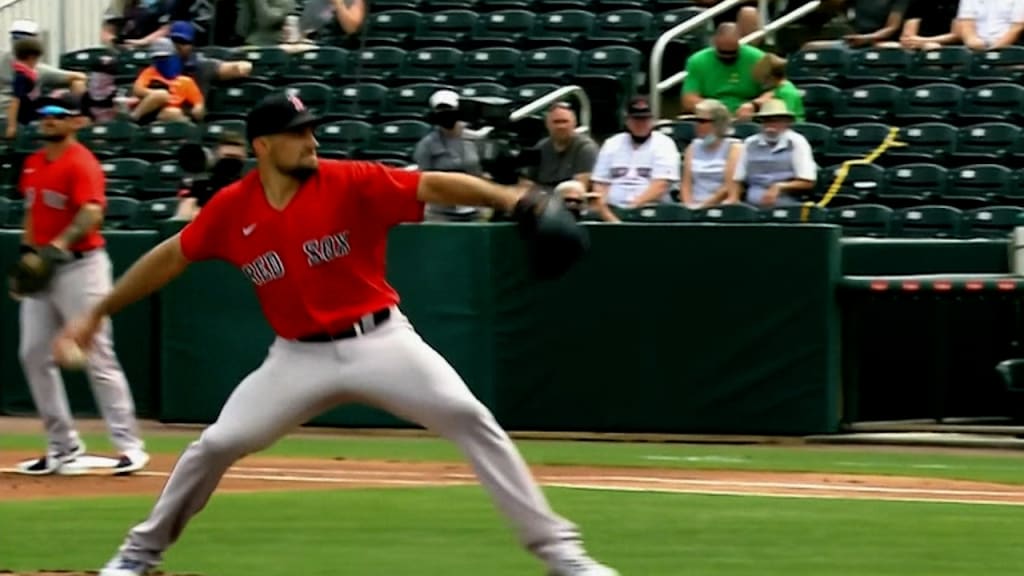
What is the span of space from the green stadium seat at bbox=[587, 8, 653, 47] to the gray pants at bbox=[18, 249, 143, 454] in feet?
25.9

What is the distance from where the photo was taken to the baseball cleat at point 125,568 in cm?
714

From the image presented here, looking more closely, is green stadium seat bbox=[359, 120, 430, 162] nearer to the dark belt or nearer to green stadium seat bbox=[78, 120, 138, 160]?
green stadium seat bbox=[78, 120, 138, 160]

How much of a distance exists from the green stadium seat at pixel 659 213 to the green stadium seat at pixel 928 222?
4.95 feet

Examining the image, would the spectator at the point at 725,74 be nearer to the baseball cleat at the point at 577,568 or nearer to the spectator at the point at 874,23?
the spectator at the point at 874,23

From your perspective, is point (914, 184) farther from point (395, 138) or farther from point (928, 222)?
point (395, 138)

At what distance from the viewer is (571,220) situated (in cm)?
677

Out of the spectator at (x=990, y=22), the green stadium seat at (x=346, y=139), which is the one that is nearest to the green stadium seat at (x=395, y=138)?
the green stadium seat at (x=346, y=139)

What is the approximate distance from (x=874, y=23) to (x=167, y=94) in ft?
19.7

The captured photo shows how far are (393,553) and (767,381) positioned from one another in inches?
231

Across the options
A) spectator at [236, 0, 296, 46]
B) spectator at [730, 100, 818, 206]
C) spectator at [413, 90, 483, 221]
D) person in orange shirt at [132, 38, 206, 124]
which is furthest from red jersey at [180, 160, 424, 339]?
spectator at [236, 0, 296, 46]

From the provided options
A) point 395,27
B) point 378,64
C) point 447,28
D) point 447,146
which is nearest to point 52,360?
point 447,146

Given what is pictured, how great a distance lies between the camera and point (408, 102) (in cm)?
1806

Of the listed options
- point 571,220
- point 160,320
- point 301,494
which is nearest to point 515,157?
point 160,320

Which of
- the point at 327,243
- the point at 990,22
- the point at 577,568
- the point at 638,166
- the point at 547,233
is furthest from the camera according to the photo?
the point at 990,22
